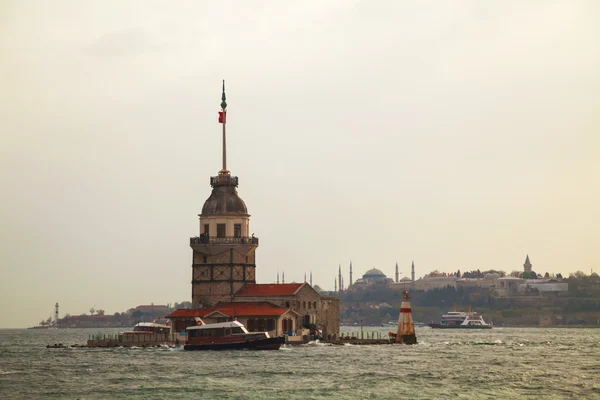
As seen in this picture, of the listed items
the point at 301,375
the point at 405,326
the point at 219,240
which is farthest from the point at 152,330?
the point at 301,375

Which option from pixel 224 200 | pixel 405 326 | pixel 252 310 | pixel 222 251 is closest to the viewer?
pixel 252 310

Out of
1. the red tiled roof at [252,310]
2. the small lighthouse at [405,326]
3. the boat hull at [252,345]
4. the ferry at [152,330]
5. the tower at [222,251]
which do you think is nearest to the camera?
the boat hull at [252,345]

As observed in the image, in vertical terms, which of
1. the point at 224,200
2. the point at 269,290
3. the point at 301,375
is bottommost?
the point at 301,375

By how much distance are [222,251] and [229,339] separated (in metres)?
20.3

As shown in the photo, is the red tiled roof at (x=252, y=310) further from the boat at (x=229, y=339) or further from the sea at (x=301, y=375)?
the boat at (x=229, y=339)

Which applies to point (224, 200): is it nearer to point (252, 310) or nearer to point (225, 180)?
point (225, 180)

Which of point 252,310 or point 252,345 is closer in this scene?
point 252,345

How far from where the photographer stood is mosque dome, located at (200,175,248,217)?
4818 inches

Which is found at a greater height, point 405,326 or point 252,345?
point 405,326

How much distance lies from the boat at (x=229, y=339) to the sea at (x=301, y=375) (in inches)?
49.4

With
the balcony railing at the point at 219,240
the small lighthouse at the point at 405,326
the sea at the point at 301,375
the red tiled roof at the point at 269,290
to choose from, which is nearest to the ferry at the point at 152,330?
the red tiled roof at the point at 269,290

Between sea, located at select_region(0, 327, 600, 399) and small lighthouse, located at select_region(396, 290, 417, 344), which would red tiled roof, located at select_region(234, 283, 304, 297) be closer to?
small lighthouse, located at select_region(396, 290, 417, 344)

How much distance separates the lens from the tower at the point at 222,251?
397 feet

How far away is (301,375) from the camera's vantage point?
74625 mm
